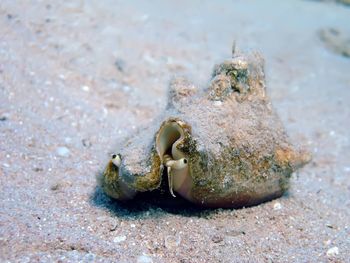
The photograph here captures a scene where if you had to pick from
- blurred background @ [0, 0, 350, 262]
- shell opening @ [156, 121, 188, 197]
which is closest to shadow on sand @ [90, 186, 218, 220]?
blurred background @ [0, 0, 350, 262]

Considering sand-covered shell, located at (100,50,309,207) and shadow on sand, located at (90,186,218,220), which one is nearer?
sand-covered shell, located at (100,50,309,207)

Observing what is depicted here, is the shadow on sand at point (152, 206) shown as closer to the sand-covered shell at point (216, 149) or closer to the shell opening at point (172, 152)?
the sand-covered shell at point (216, 149)

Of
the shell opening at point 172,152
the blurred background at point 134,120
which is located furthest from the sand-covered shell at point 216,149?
the blurred background at point 134,120

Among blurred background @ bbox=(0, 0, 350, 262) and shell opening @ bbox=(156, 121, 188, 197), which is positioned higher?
shell opening @ bbox=(156, 121, 188, 197)

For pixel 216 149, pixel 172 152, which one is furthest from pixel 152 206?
pixel 216 149

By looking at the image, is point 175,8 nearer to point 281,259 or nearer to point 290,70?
point 290,70

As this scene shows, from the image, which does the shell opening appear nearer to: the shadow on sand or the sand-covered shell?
the sand-covered shell
